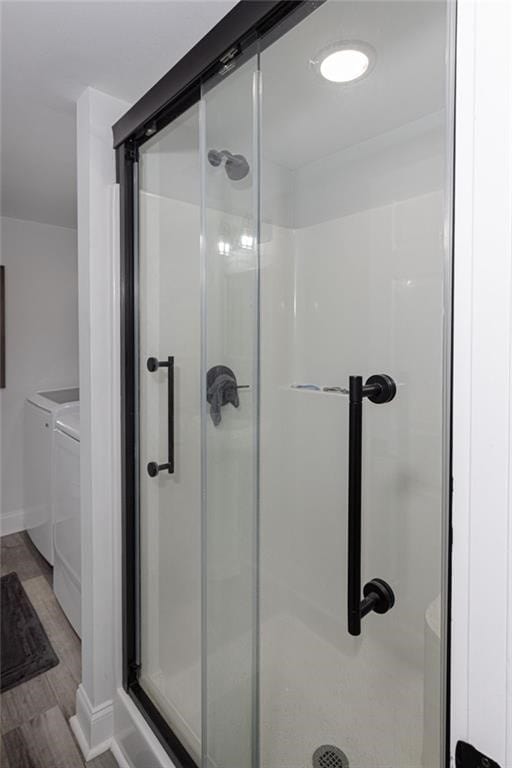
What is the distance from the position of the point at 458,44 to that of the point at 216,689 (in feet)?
4.89

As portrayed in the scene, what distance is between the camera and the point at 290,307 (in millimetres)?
2193

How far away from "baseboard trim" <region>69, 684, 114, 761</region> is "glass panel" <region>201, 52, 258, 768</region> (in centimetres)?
58

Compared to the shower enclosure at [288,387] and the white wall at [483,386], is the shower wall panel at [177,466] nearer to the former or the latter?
the shower enclosure at [288,387]

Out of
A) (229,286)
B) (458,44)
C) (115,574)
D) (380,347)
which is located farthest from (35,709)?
(458,44)

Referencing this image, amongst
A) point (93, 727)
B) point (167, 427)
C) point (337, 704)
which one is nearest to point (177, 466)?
point (167, 427)

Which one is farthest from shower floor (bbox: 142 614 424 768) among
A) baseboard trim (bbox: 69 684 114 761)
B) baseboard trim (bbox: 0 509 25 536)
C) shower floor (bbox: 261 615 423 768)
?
baseboard trim (bbox: 0 509 25 536)

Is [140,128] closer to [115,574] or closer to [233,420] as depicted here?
[233,420]

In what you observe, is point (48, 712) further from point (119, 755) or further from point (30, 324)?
point (30, 324)

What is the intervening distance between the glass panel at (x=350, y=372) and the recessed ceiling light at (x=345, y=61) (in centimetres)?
2

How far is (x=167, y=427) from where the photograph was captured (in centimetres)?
163

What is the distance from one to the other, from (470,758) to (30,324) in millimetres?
3537

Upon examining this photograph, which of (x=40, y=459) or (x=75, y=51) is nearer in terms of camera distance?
(x=75, y=51)

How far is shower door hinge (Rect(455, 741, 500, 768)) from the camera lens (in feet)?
1.59

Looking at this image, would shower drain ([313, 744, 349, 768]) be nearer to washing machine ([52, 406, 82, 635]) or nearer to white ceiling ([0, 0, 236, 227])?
washing machine ([52, 406, 82, 635])
